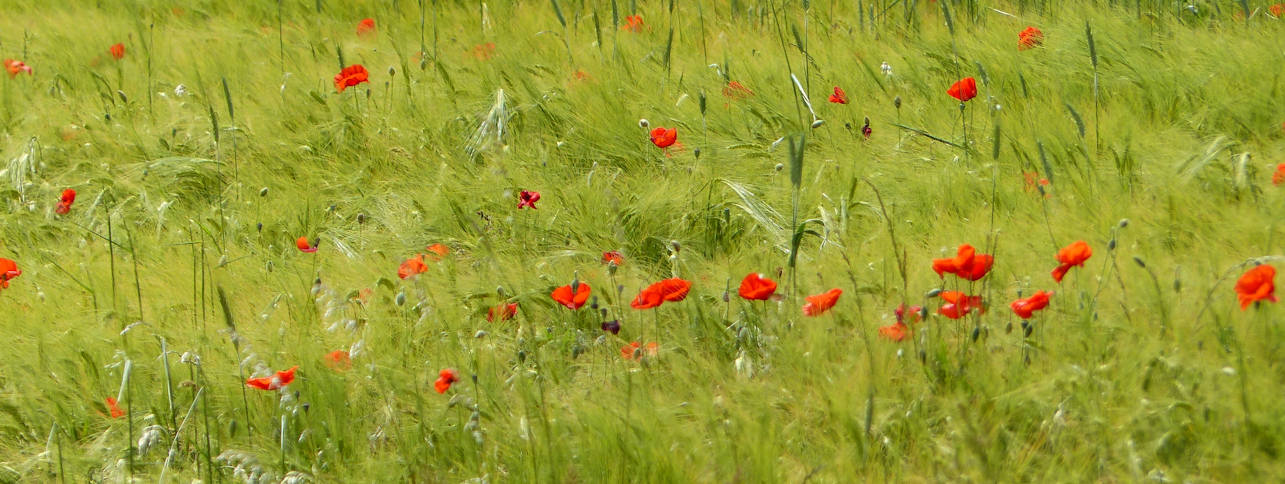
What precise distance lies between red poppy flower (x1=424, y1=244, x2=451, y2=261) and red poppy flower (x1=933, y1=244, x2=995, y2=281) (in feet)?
3.13

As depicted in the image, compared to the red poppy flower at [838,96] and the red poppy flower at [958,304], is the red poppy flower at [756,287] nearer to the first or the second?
the red poppy flower at [958,304]

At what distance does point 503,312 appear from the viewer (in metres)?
1.88

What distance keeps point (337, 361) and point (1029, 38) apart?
190 centimetres

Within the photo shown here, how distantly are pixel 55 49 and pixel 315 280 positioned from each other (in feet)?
8.08

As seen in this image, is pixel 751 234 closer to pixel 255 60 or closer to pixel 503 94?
pixel 503 94

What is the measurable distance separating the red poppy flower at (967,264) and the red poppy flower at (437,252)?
95 cm

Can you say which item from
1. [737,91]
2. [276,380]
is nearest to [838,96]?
[737,91]

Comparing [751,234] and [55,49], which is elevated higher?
[55,49]

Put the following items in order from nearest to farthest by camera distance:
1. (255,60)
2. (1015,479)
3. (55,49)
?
(1015,479)
(255,60)
(55,49)

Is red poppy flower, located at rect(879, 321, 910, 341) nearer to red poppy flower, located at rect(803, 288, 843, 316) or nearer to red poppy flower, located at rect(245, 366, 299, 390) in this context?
red poppy flower, located at rect(803, 288, 843, 316)

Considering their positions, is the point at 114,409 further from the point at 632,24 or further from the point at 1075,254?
the point at 632,24

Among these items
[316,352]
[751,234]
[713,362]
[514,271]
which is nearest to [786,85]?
[751,234]

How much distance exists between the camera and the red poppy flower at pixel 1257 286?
1333 mm

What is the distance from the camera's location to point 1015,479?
135 cm
